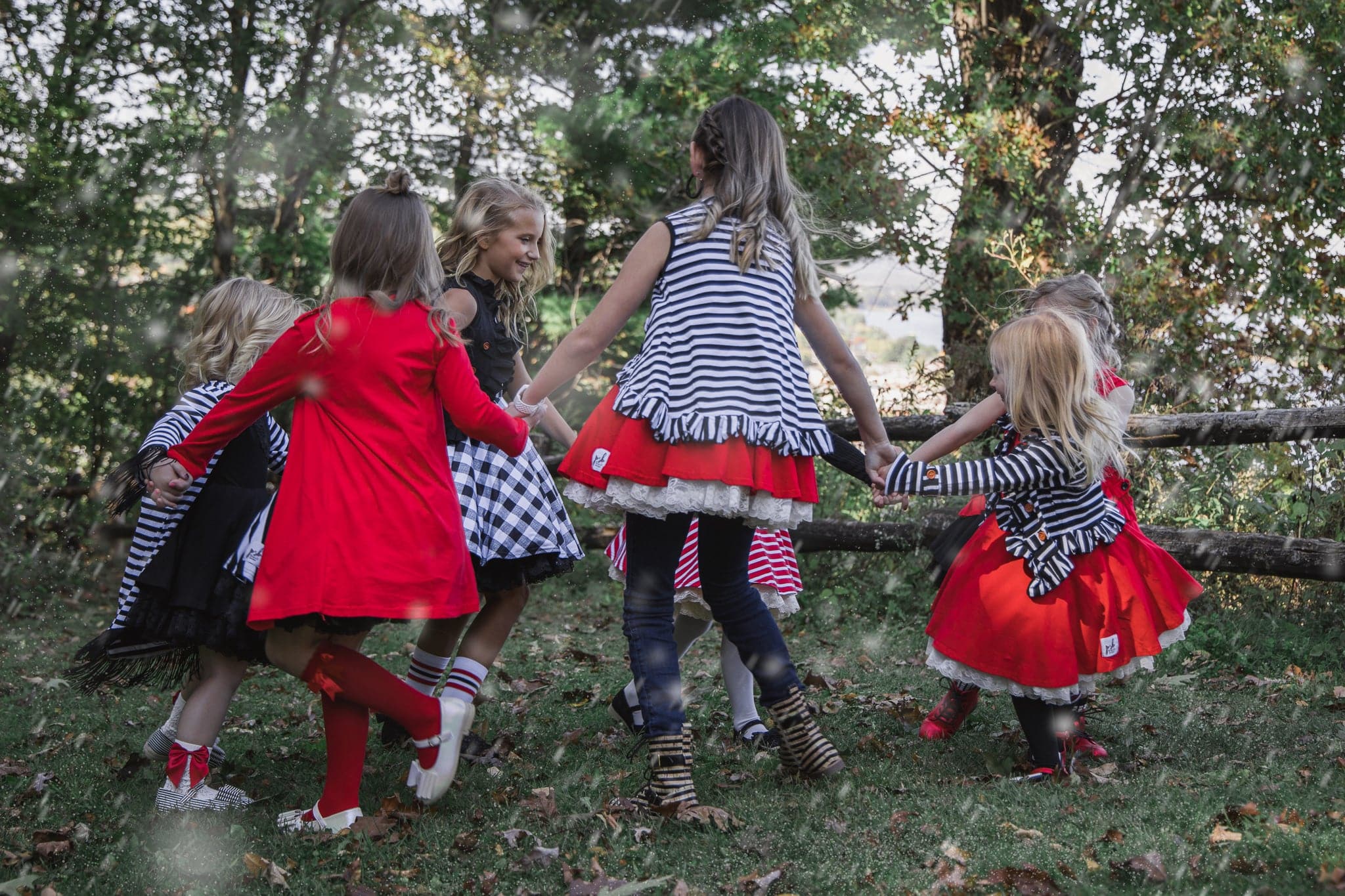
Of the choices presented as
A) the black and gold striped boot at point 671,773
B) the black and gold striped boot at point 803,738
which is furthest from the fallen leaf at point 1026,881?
the black and gold striped boot at point 671,773

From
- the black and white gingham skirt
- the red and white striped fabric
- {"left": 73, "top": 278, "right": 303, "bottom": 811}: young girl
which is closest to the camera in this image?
{"left": 73, "top": 278, "right": 303, "bottom": 811}: young girl

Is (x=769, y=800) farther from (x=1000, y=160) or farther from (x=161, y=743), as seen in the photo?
(x=1000, y=160)

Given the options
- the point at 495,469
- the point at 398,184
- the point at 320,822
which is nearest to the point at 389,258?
the point at 398,184

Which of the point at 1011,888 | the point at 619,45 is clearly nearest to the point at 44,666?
A: the point at 1011,888

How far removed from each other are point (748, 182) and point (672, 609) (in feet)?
4.06

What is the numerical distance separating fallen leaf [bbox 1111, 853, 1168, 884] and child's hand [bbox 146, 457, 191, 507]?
2.59 meters

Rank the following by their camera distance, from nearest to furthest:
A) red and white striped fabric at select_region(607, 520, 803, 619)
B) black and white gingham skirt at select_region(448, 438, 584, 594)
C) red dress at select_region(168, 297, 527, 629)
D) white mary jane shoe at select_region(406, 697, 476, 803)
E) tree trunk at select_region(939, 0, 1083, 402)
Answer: red dress at select_region(168, 297, 527, 629), white mary jane shoe at select_region(406, 697, 476, 803), black and white gingham skirt at select_region(448, 438, 584, 594), red and white striped fabric at select_region(607, 520, 803, 619), tree trunk at select_region(939, 0, 1083, 402)

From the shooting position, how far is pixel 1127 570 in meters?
3.58

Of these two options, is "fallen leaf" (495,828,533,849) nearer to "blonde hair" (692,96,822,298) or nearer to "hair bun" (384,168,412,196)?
"blonde hair" (692,96,822,298)

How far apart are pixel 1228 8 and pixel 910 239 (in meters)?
2.76

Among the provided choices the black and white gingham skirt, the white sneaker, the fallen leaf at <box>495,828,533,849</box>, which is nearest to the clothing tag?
the black and white gingham skirt

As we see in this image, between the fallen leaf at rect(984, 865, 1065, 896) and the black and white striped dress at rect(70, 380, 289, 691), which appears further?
the black and white striped dress at rect(70, 380, 289, 691)

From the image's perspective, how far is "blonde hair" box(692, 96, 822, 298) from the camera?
3141 mm

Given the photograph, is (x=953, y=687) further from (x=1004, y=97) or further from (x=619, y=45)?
A: (x=619, y=45)
